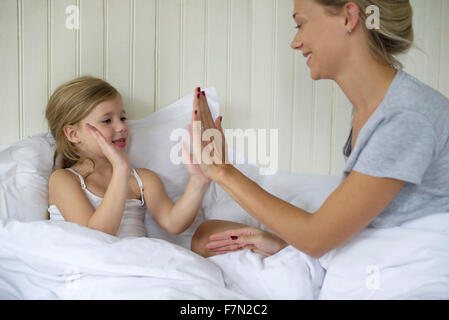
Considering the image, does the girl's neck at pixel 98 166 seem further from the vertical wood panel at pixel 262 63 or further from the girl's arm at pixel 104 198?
the vertical wood panel at pixel 262 63

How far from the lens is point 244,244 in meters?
1.10

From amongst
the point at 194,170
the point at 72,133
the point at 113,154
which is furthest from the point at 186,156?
the point at 72,133

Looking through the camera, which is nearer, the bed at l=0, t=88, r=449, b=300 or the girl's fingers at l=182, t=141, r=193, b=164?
the bed at l=0, t=88, r=449, b=300

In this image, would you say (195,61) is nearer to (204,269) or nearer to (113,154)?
(113,154)

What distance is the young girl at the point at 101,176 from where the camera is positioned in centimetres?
117

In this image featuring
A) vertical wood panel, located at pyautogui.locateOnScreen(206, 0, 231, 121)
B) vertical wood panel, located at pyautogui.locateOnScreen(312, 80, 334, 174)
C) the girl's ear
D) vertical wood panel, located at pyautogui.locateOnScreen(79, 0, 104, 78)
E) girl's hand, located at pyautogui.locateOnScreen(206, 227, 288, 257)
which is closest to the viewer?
girl's hand, located at pyautogui.locateOnScreen(206, 227, 288, 257)

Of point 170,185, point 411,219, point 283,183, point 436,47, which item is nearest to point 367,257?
point 411,219

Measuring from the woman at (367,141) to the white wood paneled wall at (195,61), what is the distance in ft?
1.67

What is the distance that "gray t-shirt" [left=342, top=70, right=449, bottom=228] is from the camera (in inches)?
32.1

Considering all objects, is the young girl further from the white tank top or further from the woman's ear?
the woman's ear

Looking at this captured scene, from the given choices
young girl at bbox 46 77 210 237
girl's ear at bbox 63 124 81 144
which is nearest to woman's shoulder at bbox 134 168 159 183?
young girl at bbox 46 77 210 237

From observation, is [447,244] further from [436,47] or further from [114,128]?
[436,47]

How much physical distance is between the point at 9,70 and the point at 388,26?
3.95 ft

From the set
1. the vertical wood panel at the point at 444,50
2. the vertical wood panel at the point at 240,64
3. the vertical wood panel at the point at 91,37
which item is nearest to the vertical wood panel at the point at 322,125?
the vertical wood panel at the point at 240,64
